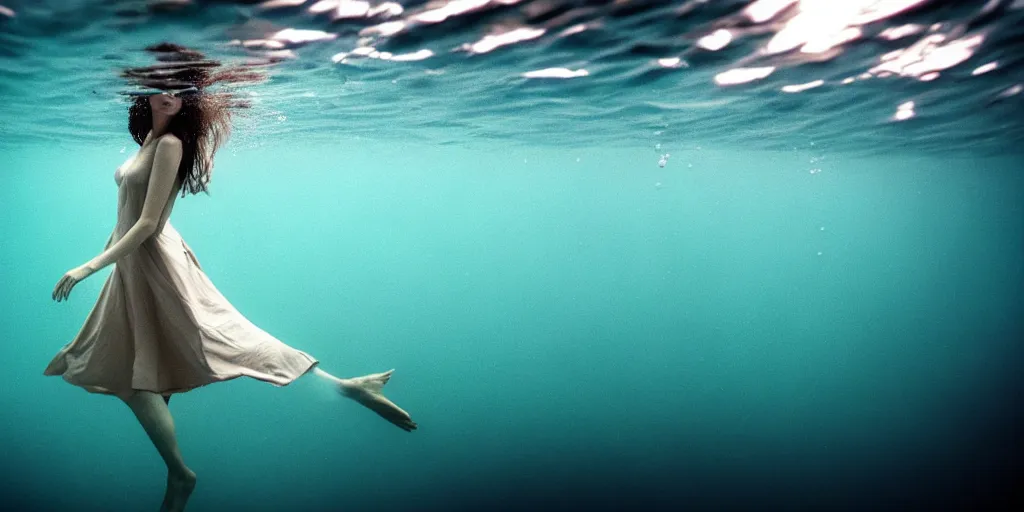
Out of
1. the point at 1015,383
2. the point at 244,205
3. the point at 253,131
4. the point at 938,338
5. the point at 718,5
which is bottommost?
the point at 938,338

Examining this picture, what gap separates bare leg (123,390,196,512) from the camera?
16.6 feet

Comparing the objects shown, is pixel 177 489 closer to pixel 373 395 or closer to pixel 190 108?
pixel 373 395

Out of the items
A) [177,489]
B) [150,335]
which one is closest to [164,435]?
[177,489]

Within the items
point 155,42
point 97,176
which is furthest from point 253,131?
point 97,176

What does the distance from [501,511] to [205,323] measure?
25.7 feet

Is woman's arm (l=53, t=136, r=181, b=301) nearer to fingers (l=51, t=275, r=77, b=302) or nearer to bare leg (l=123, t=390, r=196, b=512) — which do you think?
fingers (l=51, t=275, r=77, b=302)

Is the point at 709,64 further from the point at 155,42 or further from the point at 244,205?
the point at 244,205

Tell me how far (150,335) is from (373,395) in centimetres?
170

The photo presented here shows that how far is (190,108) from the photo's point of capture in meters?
4.98

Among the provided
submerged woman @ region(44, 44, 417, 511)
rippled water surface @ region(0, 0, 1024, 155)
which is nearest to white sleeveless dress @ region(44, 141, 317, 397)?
submerged woman @ region(44, 44, 417, 511)

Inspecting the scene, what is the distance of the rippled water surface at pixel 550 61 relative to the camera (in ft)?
18.2

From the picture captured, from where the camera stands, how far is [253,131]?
13062 mm

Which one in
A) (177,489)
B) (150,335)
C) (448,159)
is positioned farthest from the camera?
(448,159)

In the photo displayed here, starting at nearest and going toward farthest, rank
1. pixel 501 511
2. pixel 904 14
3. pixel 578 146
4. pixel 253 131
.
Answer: pixel 904 14
pixel 501 511
pixel 253 131
pixel 578 146
